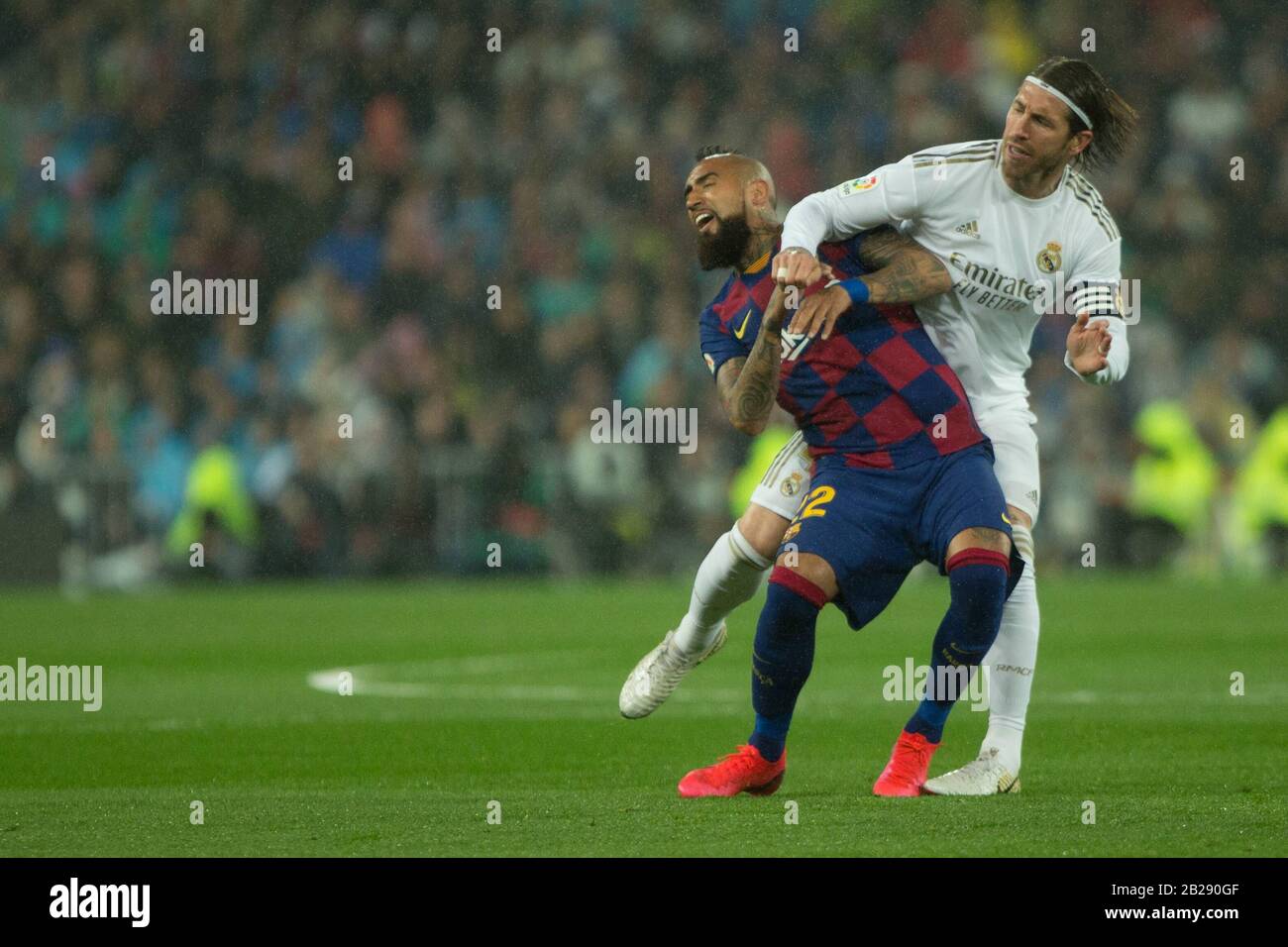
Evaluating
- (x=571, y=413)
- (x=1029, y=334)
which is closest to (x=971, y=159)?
(x=1029, y=334)

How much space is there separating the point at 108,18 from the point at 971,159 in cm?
1658

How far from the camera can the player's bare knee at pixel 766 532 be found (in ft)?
21.1

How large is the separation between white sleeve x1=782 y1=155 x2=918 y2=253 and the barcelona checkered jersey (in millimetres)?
179

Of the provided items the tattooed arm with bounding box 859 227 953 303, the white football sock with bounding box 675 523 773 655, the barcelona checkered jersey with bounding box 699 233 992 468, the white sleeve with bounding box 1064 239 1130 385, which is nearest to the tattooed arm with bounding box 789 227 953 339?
the tattooed arm with bounding box 859 227 953 303

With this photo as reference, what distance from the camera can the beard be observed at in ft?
20.3

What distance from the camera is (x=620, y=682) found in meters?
10.2

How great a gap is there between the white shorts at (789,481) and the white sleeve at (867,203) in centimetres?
67

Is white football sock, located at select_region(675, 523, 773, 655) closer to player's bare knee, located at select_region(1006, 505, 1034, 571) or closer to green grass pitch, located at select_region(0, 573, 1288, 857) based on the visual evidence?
green grass pitch, located at select_region(0, 573, 1288, 857)

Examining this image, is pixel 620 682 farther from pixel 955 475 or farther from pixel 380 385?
pixel 380 385

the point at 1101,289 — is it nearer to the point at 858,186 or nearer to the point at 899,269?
the point at 899,269

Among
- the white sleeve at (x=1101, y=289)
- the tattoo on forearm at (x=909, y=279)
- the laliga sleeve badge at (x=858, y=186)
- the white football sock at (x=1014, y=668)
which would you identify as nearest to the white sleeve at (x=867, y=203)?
the laliga sleeve badge at (x=858, y=186)

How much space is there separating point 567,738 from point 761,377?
8.77ft

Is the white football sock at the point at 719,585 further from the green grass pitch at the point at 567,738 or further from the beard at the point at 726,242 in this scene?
the beard at the point at 726,242
